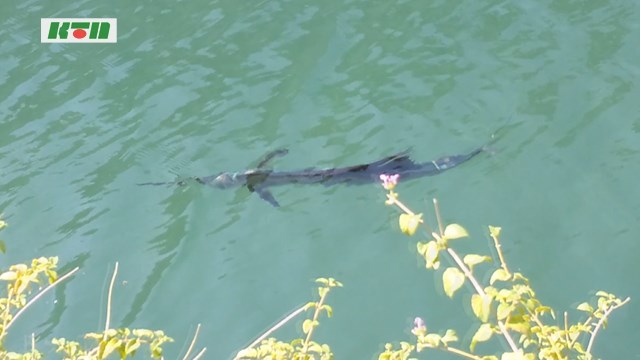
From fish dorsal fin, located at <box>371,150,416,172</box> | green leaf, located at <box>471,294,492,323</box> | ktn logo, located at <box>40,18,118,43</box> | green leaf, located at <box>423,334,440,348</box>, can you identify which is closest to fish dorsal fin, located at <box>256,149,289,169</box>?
fish dorsal fin, located at <box>371,150,416,172</box>

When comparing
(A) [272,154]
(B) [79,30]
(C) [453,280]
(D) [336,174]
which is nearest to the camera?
(C) [453,280]

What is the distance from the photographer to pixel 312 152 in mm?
6566

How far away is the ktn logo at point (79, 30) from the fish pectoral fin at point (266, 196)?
339cm

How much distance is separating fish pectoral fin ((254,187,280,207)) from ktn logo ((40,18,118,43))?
3390mm

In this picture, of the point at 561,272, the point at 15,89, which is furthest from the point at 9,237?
the point at 561,272

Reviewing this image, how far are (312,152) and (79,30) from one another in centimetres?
381

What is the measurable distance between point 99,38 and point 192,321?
456cm

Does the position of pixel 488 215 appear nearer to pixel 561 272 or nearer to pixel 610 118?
pixel 561 272

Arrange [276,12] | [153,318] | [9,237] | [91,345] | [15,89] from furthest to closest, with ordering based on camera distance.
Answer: [276,12]
[15,89]
[9,237]
[153,318]
[91,345]

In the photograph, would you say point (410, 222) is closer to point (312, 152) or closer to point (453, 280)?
point (453, 280)

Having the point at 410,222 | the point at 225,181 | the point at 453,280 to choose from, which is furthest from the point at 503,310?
the point at 225,181

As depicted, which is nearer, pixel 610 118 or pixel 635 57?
pixel 610 118

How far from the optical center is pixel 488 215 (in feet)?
18.3

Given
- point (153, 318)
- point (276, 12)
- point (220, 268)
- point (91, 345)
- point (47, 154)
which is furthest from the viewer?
point (276, 12)
